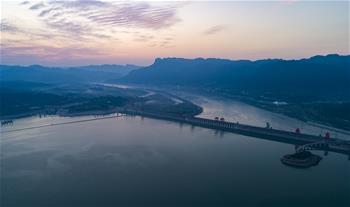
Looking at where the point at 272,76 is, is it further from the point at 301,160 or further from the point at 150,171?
the point at 150,171

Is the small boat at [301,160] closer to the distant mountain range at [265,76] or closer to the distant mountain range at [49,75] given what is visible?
the distant mountain range at [265,76]

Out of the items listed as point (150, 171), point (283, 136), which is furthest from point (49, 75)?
point (150, 171)

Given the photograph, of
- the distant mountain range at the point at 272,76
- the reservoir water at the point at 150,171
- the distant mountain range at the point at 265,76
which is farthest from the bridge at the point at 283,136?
the distant mountain range at the point at 272,76

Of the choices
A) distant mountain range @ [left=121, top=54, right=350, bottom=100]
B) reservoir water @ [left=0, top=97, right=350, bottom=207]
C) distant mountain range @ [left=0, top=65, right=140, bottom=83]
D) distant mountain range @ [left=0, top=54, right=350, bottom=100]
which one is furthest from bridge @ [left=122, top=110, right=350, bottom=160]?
distant mountain range @ [left=0, top=65, right=140, bottom=83]

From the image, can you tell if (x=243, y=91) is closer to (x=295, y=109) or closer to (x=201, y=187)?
(x=295, y=109)

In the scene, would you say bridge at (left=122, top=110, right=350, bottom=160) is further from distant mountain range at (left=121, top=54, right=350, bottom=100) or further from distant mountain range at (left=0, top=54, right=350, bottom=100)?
distant mountain range at (left=121, top=54, right=350, bottom=100)

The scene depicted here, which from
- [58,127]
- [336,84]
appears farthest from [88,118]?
[336,84]
